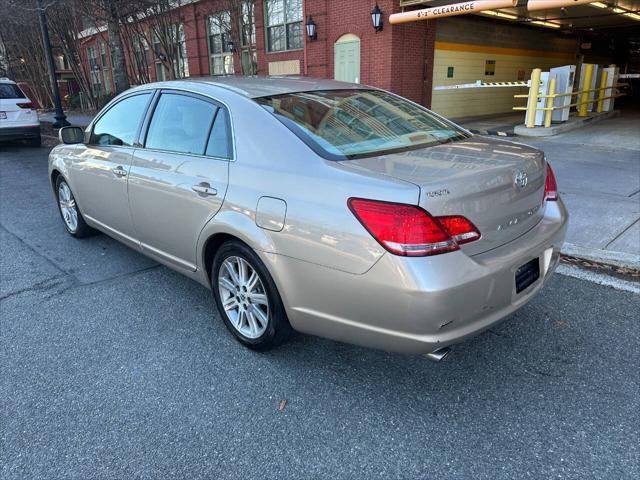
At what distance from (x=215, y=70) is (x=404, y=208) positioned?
65.0 feet

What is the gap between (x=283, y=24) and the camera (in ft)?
52.8

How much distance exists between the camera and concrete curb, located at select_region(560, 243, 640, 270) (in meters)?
4.13

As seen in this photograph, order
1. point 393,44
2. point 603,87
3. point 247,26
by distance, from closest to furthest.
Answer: point 393,44
point 603,87
point 247,26

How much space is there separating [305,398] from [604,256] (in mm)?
3148

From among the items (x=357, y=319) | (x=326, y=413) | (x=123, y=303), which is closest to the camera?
(x=357, y=319)

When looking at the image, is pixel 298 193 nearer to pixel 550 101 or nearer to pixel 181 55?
pixel 550 101

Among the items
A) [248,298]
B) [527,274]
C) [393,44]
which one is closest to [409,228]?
[527,274]

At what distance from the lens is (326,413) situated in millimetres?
Answer: 2523

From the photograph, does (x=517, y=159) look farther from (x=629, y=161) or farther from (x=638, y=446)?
(x=629, y=161)

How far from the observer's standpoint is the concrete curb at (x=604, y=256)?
4129 millimetres

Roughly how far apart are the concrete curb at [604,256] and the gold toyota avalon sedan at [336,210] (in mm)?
1546

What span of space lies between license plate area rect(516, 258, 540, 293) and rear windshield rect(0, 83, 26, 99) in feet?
42.9

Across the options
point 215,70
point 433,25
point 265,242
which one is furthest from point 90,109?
point 265,242

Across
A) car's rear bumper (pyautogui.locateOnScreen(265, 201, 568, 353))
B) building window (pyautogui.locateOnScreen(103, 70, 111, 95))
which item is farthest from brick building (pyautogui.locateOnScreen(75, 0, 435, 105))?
building window (pyautogui.locateOnScreen(103, 70, 111, 95))
